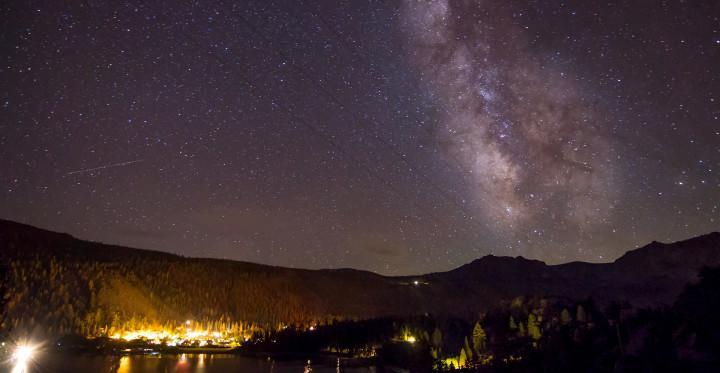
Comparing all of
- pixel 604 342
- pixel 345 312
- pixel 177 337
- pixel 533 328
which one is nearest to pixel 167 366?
pixel 533 328

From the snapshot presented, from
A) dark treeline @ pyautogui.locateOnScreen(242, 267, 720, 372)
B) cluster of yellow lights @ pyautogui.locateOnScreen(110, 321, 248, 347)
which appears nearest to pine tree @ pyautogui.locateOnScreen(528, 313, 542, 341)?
dark treeline @ pyautogui.locateOnScreen(242, 267, 720, 372)

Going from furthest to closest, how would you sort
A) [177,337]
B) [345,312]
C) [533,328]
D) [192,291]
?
[345,312] < [192,291] < [177,337] < [533,328]

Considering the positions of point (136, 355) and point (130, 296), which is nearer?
point (136, 355)

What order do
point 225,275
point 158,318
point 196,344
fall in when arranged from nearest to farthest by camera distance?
point 196,344 → point 158,318 → point 225,275

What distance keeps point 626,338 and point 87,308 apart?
112608mm

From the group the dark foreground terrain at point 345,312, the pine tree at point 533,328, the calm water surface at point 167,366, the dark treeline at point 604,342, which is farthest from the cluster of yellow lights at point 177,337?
the pine tree at point 533,328

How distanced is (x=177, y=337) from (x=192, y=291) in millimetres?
35655

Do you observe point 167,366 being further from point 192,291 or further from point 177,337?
point 192,291

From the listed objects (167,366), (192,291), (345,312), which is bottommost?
(167,366)

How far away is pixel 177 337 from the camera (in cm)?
11694

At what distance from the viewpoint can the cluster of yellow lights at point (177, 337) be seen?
350 feet

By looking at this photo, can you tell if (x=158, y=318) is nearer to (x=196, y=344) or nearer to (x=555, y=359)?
(x=196, y=344)

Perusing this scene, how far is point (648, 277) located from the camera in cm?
19350

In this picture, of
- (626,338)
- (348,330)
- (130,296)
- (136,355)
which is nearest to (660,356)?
(626,338)
